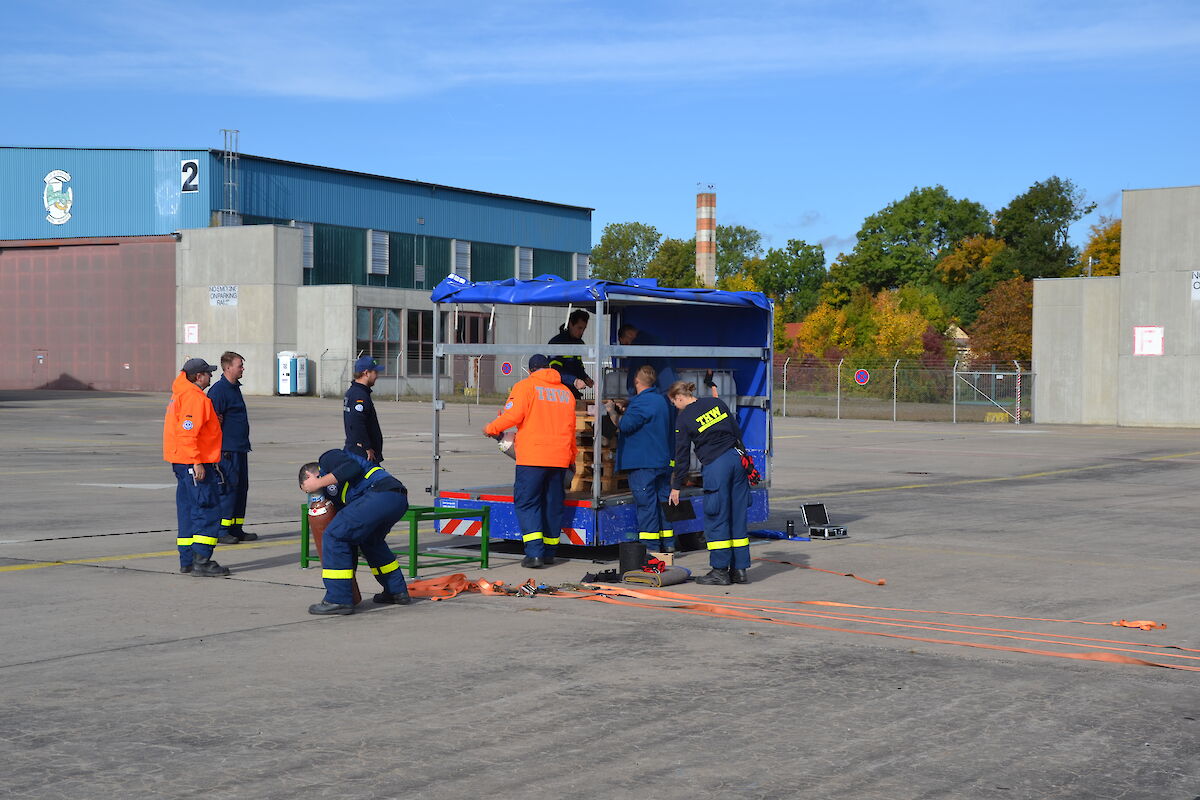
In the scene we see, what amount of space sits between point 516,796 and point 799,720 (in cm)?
181

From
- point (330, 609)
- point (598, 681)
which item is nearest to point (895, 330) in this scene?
point (330, 609)

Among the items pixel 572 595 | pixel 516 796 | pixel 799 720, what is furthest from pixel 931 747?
pixel 572 595

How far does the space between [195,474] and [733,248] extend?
14794 centimetres

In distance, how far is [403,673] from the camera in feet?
25.3

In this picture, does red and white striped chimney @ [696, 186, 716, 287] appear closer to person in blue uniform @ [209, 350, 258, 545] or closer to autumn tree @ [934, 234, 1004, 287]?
autumn tree @ [934, 234, 1004, 287]

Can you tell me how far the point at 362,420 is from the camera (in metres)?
12.6

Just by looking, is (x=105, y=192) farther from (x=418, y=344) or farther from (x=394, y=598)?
(x=394, y=598)

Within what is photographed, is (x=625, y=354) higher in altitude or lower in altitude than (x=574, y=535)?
A: higher

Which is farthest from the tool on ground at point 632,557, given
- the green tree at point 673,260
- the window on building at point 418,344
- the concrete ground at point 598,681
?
the green tree at point 673,260

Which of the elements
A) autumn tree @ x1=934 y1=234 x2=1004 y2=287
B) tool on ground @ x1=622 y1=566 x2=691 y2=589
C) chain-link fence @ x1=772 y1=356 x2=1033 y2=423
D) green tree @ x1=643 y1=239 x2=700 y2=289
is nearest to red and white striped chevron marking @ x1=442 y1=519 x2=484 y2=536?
tool on ground @ x1=622 y1=566 x2=691 y2=589

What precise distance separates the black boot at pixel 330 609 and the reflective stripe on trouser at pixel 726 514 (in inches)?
121

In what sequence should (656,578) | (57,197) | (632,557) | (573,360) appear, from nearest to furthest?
1. (656,578)
2. (632,557)
3. (573,360)
4. (57,197)

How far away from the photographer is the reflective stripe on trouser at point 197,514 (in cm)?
1121

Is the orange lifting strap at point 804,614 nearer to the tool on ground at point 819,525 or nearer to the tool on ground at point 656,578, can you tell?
the tool on ground at point 656,578
